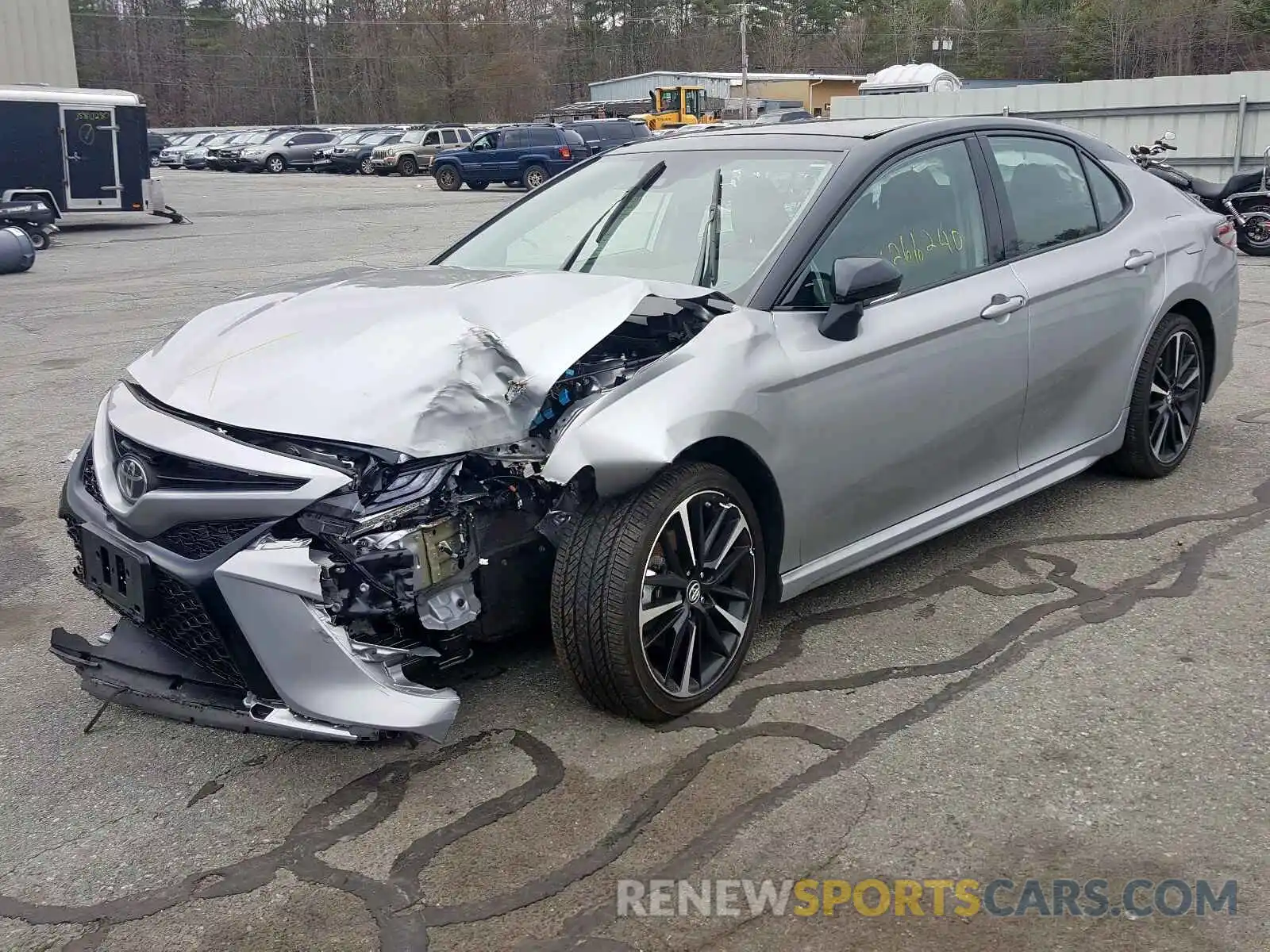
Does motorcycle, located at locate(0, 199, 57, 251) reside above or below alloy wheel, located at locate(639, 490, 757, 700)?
above

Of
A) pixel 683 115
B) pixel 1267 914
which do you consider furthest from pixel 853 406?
pixel 683 115

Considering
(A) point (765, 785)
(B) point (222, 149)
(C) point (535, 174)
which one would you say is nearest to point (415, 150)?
(C) point (535, 174)

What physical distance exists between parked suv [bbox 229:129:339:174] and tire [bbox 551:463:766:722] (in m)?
46.8

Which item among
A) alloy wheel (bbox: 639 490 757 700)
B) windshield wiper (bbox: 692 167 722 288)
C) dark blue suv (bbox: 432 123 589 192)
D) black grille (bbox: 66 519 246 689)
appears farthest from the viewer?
dark blue suv (bbox: 432 123 589 192)

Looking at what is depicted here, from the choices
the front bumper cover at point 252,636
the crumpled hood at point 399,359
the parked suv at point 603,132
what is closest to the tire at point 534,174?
the parked suv at point 603,132

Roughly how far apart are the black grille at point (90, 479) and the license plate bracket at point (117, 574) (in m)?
0.11

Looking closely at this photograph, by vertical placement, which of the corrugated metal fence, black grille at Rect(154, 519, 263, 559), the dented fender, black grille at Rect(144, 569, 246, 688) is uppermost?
the corrugated metal fence

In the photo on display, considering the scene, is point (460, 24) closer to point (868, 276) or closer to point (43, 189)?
point (43, 189)

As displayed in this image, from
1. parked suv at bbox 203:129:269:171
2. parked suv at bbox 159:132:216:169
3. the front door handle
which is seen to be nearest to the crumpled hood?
the front door handle

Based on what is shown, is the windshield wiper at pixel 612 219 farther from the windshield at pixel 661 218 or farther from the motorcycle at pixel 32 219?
the motorcycle at pixel 32 219

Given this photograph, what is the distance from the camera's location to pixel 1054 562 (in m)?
4.60

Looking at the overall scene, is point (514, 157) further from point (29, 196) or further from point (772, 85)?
point (772, 85)

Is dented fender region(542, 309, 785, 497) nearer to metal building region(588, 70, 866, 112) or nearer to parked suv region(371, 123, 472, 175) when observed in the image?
parked suv region(371, 123, 472, 175)

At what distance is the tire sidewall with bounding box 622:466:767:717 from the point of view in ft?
10.5
